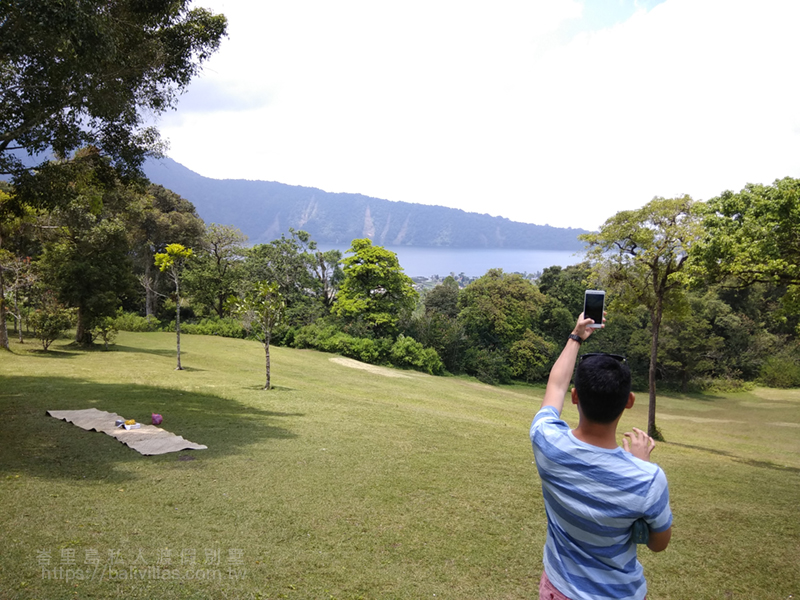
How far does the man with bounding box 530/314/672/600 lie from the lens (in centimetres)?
214

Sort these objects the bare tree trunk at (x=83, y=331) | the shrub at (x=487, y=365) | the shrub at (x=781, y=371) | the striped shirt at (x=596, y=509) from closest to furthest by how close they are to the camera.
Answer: the striped shirt at (x=596, y=509), the bare tree trunk at (x=83, y=331), the shrub at (x=781, y=371), the shrub at (x=487, y=365)

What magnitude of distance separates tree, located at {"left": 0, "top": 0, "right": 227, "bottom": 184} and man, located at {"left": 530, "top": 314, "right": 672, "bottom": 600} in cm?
854

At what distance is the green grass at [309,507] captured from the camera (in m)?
5.11

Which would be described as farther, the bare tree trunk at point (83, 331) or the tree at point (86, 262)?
the bare tree trunk at point (83, 331)

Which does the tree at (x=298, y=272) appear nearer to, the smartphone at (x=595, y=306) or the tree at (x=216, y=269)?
the tree at (x=216, y=269)

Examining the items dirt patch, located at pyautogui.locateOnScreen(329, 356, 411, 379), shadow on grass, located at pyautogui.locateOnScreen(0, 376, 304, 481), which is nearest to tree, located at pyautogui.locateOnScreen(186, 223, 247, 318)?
dirt patch, located at pyautogui.locateOnScreen(329, 356, 411, 379)

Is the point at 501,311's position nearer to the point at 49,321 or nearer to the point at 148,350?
the point at 148,350

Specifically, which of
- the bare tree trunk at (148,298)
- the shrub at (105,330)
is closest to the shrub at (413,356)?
the shrub at (105,330)

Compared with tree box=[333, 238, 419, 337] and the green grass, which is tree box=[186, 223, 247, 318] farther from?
the green grass

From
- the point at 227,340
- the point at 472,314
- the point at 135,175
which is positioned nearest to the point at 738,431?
the point at 472,314

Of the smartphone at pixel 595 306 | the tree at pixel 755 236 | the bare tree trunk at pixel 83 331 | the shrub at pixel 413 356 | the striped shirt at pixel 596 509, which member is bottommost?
the shrub at pixel 413 356

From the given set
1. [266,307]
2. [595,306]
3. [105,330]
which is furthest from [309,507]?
[105,330]

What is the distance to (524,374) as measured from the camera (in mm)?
44469

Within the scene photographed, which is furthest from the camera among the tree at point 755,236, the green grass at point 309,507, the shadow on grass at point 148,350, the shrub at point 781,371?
the shrub at point 781,371
